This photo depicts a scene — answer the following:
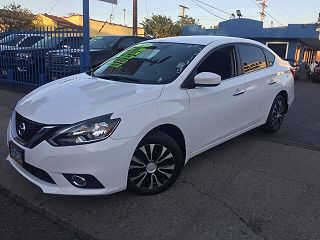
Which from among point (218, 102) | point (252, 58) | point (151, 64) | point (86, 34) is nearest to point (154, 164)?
point (218, 102)

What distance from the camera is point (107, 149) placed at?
9.66 ft

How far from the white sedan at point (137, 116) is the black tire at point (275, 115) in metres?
0.69

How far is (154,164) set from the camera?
135 inches

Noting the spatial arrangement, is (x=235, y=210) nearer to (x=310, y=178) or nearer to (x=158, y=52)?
(x=310, y=178)

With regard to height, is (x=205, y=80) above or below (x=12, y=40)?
below

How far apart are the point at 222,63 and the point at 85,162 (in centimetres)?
232

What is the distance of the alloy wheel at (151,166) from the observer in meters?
3.28

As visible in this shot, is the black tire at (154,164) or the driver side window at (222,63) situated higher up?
the driver side window at (222,63)

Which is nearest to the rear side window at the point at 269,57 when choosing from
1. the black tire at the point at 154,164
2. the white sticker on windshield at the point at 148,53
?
the white sticker on windshield at the point at 148,53

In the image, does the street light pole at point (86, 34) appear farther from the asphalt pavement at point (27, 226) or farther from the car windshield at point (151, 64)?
the asphalt pavement at point (27, 226)

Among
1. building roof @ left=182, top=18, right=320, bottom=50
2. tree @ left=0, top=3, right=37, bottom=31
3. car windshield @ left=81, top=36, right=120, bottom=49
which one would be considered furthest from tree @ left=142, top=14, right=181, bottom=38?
car windshield @ left=81, top=36, right=120, bottom=49

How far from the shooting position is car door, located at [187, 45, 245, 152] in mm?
3818

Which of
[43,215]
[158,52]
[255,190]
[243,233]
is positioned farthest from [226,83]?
[43,215]

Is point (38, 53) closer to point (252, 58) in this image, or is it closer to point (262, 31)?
point (252, 58)
